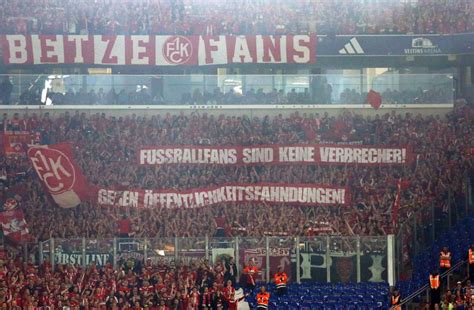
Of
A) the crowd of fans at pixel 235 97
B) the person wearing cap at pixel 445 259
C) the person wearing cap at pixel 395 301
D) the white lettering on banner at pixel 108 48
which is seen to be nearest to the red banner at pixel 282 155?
the crowd of fans at pixel 235 97

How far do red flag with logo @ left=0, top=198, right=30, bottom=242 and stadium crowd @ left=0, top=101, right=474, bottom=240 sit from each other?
27 centimetres

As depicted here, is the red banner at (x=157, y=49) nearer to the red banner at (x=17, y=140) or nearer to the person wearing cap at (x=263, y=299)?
→ the red banner at (x=17, y=140)

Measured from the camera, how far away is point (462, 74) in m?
35.0

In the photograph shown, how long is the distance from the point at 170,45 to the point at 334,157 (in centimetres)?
624

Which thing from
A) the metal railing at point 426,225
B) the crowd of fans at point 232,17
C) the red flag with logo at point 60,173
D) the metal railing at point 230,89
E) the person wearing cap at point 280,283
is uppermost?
the crowd of fans at point 232,17

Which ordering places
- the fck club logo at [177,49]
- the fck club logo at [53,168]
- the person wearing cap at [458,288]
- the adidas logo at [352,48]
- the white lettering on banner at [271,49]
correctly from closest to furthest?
the person wearing cap at [458,288] < the fck club logo at [53,168] < the fck club logo at [177,49] < the white lettering on banner at [271,49] < the adidas logo at [352,48]

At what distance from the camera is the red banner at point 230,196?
27656mm

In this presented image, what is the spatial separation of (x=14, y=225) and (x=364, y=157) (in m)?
9.22

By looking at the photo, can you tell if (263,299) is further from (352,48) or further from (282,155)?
(352,48)

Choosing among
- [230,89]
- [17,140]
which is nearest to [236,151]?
[230,89]

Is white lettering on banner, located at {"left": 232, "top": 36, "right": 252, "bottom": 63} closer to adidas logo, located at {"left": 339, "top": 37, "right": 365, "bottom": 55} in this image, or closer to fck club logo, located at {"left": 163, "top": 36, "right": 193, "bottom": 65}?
fck club logo, located at {"left": 163, "top": 36, "right": 193, "bottom": 65}

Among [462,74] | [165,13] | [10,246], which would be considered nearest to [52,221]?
[10,246]

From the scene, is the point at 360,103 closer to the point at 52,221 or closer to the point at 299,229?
the point at 299,229

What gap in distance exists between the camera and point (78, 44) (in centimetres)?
3166
